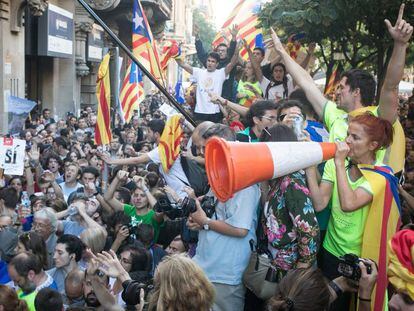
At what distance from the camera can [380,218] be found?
142 inches

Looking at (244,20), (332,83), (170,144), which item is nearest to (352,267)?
(170,144)

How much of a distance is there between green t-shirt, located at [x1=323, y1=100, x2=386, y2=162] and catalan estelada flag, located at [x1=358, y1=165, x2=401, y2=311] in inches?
13.8

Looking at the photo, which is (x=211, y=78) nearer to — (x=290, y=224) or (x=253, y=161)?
(x=290, y=224)

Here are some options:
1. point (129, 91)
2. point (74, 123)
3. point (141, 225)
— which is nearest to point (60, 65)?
point (74, 123)

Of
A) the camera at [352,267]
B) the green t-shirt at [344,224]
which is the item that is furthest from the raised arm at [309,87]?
the camera at [352,267]

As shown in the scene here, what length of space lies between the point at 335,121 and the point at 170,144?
3517 millimetres

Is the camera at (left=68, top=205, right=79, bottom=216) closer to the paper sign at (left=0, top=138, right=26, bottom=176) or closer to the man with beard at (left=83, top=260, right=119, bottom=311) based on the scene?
the paper sign at (left=0, top=138, right=26, bottom=176)

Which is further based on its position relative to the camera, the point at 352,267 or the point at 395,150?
the point at 395,150

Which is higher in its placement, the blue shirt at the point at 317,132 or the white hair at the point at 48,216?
the blue shirt at the point at 317,132

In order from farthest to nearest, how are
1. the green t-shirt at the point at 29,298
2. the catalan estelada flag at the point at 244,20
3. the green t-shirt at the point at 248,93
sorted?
the catalan estelada flag at the point at 244,20 < the green t-shirt at the point at 248,93 < the green t-shirt at the point at 29,298

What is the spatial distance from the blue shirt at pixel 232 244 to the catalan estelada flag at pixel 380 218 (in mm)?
690

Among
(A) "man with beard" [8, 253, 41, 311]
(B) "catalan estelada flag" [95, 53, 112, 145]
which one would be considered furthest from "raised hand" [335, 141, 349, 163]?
(B) "catalan estelada flag" [95, 53, 112, 145]

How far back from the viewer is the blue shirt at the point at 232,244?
3.95 metres

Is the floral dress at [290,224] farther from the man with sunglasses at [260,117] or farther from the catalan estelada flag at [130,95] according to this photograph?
the catalan estelada flag at [130,95]
